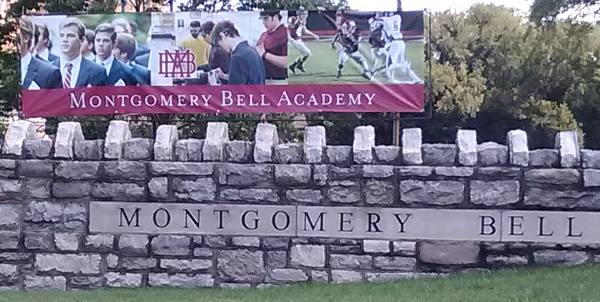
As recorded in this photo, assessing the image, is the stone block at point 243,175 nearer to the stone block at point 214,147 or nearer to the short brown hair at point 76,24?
the stone block at point 214,147

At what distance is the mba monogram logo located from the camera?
471 inches

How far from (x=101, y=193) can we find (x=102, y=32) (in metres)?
3.99

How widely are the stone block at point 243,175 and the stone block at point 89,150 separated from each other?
117 cm

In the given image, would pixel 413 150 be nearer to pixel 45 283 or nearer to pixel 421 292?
pixel 421 292

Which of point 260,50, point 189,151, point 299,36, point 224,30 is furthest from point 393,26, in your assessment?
point 189,151

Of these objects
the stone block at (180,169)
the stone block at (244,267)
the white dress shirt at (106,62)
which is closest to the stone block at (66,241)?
the stone block at (180,169)

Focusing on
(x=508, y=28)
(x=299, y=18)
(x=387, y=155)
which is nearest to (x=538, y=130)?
(x=508, y=28)

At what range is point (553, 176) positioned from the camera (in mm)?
8219

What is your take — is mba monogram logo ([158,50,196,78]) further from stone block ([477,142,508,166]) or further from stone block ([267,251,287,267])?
stone block ([477,142,508,166])

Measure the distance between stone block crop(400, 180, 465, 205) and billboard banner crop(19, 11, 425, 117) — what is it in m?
3.45

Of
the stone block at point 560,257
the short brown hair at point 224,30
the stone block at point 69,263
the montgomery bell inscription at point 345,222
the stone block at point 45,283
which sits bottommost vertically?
the stone block at point 45,283

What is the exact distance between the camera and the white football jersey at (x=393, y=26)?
11992mm

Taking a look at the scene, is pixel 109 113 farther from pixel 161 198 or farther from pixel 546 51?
pixel 546 51

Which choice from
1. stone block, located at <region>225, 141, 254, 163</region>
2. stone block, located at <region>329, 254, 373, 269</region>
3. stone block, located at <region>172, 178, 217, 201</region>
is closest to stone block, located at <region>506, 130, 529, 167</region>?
stone block, located at <region>329, 254, 373, 269</region>
